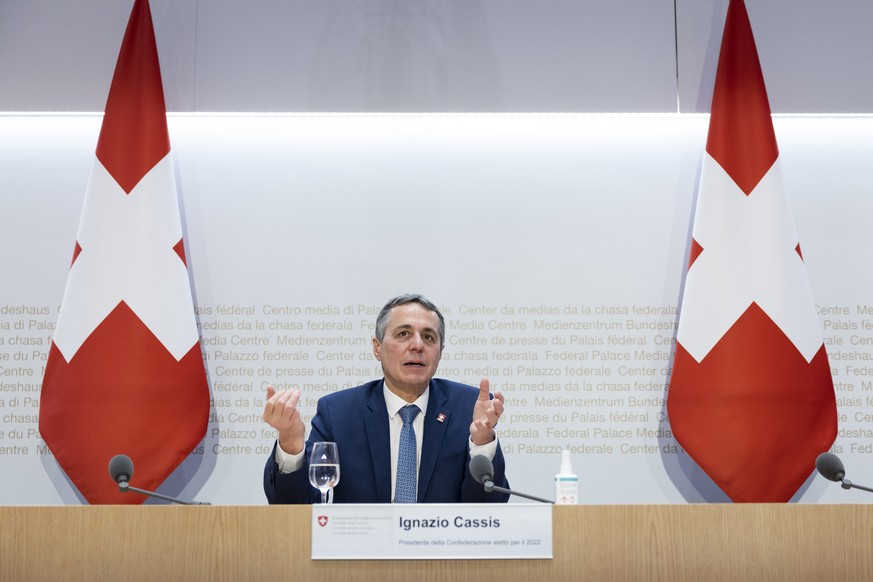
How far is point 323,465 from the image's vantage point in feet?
8.13

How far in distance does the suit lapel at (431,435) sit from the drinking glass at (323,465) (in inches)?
25.3

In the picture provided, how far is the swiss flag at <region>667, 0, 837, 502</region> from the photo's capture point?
3.65 m

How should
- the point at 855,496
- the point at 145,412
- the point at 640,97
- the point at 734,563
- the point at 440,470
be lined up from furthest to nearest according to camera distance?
1. the point at 640,97
2. the point at 855,496
3. the point at 145,412
4. the point at 440,470
5. the point at 734,563

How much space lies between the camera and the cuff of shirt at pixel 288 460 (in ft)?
9.07

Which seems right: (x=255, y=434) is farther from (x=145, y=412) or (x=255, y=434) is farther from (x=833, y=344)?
(x=833, y=344)

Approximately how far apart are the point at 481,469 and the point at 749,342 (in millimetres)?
1805

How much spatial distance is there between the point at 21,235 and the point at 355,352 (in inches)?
64.1

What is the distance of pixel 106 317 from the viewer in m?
3.72

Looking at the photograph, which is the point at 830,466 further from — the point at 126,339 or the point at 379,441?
the point at 126,339

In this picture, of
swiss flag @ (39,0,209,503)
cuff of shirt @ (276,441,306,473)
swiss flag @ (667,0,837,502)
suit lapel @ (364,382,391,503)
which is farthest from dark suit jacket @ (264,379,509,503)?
swiss flag @ (667,0,837,502)

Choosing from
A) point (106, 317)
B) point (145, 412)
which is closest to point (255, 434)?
point (145, 412)

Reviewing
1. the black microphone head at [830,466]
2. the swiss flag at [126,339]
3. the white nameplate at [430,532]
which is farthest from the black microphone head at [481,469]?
the swiss flag at [126,339]

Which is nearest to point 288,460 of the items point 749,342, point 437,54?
point 749,342

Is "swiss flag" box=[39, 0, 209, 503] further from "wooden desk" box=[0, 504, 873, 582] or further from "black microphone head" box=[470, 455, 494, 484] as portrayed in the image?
"black microphone head" box=[470, 455, 494, 484]
